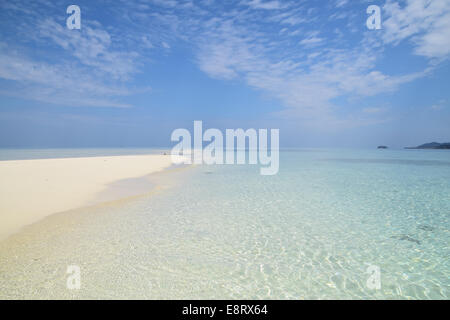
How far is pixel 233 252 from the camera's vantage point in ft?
16.3

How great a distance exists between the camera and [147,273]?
4012 mm

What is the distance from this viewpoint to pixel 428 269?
435 centimetres

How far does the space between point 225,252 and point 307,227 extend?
9.54 feet

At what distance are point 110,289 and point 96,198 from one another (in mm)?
6557

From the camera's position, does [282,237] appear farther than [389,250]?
Yes

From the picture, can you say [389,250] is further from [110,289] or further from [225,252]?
[110,289]

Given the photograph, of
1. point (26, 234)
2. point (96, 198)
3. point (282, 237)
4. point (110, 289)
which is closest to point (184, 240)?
point (110, 289)

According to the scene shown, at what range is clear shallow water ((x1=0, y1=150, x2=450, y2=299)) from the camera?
3.66m

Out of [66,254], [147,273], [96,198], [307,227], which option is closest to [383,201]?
[307,227]

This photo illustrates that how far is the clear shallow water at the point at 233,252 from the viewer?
366 cm
